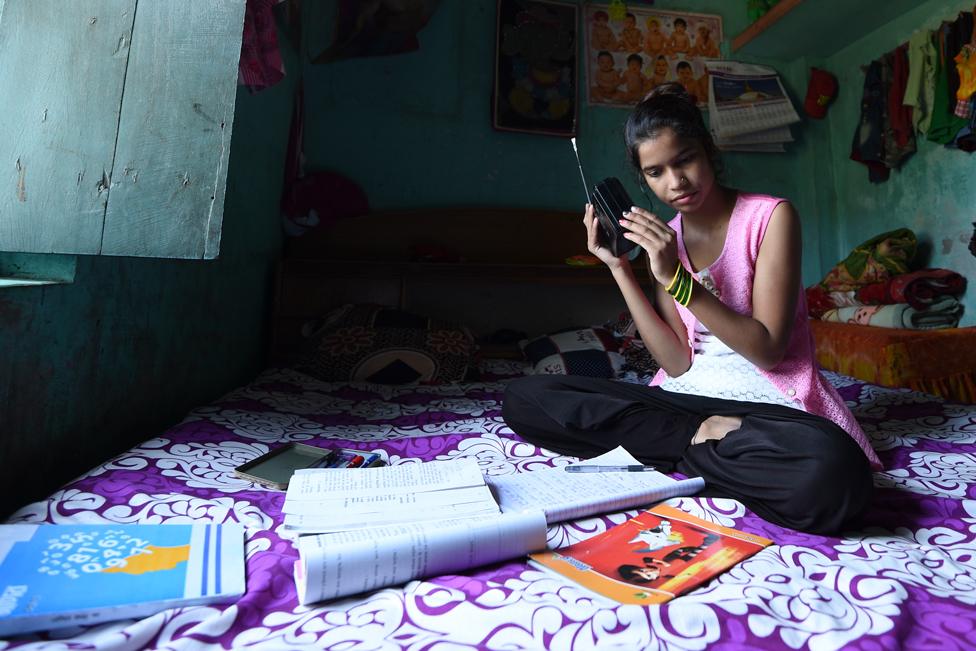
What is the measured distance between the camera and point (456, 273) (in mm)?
2484

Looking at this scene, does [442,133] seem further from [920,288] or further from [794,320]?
[920,288]

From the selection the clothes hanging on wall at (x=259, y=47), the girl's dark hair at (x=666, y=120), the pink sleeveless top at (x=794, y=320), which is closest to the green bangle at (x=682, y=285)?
the pink sleeveless top at (x=794, y=320)

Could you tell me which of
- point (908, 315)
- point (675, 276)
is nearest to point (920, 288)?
point (908, 315)

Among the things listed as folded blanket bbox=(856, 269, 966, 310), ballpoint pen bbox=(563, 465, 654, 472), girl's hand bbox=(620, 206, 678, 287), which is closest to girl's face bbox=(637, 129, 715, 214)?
girl's hand bbox=(620, 206, 678, 287)

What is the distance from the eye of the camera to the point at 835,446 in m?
0.82

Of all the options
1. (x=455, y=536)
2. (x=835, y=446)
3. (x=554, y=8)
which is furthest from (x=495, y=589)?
(x=554, y=8)

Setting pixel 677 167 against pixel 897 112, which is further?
pixel 897 112

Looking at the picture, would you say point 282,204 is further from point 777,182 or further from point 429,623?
point 777,182

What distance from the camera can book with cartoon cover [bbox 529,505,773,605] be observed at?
2.13 ft

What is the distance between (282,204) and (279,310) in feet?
1.41

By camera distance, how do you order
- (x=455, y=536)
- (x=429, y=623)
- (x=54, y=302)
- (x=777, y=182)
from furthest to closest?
(x=777, y=182), (x=54, y=302), (x=455, y=536), (x=429, y=623)

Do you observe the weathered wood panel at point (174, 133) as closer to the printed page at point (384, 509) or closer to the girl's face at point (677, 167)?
the printed page at point (384, 509)

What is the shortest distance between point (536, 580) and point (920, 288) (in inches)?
94.2

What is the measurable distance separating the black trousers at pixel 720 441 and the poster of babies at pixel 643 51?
6.92 feet
